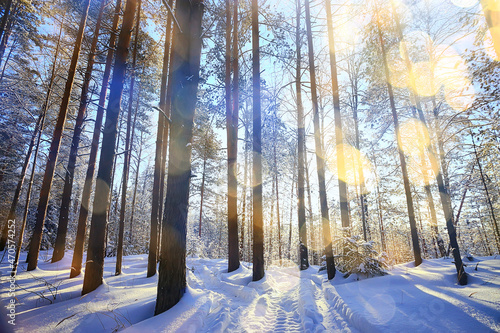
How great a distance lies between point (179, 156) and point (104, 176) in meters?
2.93

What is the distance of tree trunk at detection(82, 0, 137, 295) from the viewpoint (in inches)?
198

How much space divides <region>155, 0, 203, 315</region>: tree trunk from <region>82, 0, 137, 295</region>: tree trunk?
8.33ft

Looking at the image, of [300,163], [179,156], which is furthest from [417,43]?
[179,156]

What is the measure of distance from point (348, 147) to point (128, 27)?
46.8 ft

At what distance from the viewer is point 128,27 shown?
6371 mm

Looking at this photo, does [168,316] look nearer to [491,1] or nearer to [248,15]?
[491,1]

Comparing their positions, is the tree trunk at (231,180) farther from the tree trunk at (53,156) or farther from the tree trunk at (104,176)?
the tree trunk at (53,156)

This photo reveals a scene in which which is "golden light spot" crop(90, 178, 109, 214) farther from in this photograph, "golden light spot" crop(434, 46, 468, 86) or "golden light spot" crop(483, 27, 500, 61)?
"golden light spot" crop(434, 46, 468, 86)

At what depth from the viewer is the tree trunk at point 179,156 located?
376 cm

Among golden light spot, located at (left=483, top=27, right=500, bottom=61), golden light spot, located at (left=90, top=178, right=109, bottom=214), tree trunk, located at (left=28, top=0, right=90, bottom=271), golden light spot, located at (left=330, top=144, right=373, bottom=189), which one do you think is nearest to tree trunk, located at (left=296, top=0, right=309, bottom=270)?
golden light spot, located at (left=330, top=144, right=373, bottom=189)

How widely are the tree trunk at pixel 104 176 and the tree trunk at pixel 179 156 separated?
254 cm

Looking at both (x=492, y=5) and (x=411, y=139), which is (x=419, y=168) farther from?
(x=492, y=5)

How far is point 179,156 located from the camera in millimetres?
4113

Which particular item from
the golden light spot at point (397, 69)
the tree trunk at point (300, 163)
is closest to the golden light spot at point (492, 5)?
the golden light spot at point (397, 69)
